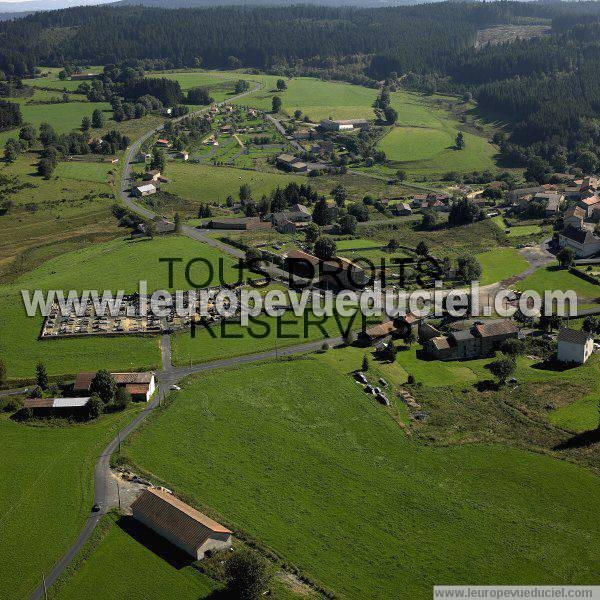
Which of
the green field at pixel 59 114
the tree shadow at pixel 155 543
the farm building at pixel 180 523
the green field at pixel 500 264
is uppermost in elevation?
the green field at pixel 59 114

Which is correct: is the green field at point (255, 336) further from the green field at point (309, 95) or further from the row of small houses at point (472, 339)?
the green field at point (309, 95)

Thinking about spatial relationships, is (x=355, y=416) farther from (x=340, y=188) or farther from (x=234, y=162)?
(x=234, y=162)

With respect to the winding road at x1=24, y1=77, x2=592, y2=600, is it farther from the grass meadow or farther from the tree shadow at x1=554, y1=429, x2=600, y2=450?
the grass meadow

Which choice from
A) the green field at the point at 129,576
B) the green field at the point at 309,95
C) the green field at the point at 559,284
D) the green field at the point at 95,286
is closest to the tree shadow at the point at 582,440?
the green field at the point at 129,576

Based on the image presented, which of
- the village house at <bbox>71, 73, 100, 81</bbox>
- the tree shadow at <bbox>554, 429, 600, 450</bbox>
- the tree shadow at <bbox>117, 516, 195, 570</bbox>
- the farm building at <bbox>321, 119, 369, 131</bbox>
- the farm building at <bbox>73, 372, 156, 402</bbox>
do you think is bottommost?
the tree shadow at <bbox>117, 516, 195, 570</bbox>

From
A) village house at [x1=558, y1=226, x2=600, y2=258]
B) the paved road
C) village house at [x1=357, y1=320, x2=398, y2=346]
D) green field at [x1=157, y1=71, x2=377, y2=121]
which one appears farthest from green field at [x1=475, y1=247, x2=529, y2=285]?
green field at [x1=157, y1=71, x2=377, y2=121]

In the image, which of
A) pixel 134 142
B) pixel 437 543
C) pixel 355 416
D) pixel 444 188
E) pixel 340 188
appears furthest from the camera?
pixel 134 142

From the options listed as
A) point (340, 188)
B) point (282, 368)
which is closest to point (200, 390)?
point (282, 368)
